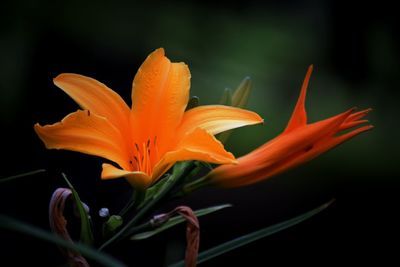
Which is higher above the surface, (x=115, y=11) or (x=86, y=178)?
(x=115, y=11)

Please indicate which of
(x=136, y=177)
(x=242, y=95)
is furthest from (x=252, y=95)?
(x=136, y=177)

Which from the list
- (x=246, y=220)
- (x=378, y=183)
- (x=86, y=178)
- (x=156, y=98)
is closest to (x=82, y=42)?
(x=86, y=178)

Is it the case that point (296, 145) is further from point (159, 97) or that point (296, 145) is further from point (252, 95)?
point (252, 95)

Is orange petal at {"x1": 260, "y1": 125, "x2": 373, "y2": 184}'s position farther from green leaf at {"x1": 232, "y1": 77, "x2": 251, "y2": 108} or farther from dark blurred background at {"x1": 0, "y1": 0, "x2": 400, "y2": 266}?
dark blurred background at {"x1": 0, "y1": 0, "x2": 400, "y2": 266}

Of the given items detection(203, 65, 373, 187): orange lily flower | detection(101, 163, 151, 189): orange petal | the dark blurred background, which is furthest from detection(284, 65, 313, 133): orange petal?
the dark blurred background

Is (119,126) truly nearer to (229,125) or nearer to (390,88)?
(229,125)

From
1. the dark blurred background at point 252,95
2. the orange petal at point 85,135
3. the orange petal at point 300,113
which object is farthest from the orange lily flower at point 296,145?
the dark blurred background at point 252,95
